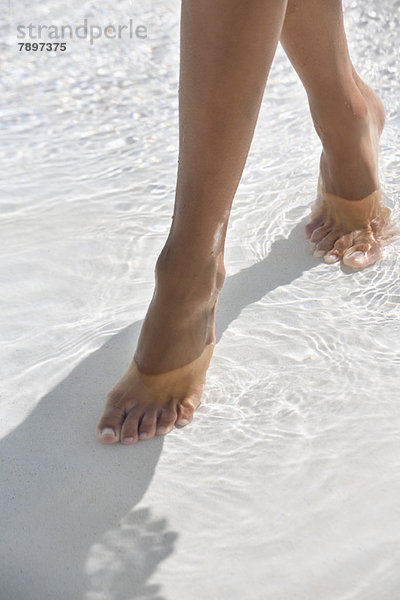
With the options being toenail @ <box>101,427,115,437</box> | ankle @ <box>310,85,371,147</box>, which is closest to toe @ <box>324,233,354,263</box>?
ankle @ <box>310,85,371,147</box>

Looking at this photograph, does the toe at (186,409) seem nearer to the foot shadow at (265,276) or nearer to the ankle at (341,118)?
the foot shadow at (265,276)

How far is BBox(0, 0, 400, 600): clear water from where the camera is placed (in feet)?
3.67

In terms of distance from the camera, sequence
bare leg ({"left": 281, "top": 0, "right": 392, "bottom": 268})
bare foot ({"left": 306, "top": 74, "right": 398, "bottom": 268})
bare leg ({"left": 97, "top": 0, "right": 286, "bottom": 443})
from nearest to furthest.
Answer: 1. bare leg ({"left": 97, "top": 0, "right": 286, "bottom": 443})
2. bare leg ({"left": 281, "top": 0, "right": 392, "bottom": 268})
3. bare foot ({"left": 306, "top": 74, "right": 398, "bottom": 268})

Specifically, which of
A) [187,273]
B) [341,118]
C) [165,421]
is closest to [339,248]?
[341,118]

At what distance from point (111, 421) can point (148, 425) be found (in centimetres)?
6

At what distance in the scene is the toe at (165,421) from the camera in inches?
52.9

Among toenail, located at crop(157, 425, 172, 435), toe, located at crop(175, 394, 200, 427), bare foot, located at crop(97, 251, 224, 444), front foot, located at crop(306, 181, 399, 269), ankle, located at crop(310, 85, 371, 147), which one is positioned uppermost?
ankle, located at crop(310, 85, 371, 147)

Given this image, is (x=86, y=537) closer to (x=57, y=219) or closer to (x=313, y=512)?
(x=313, y=512)

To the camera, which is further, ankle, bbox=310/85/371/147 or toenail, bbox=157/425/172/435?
ankle, bbox=310/85/371/147

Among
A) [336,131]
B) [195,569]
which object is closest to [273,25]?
[336,131]

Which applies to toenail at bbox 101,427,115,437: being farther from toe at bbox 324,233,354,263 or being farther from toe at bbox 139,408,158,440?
toe at bbox 324,233,354,263

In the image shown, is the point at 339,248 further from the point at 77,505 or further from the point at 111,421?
the point at 77,505

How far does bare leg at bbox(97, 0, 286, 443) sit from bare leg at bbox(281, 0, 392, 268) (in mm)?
433

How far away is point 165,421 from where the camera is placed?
1350 millimetres
